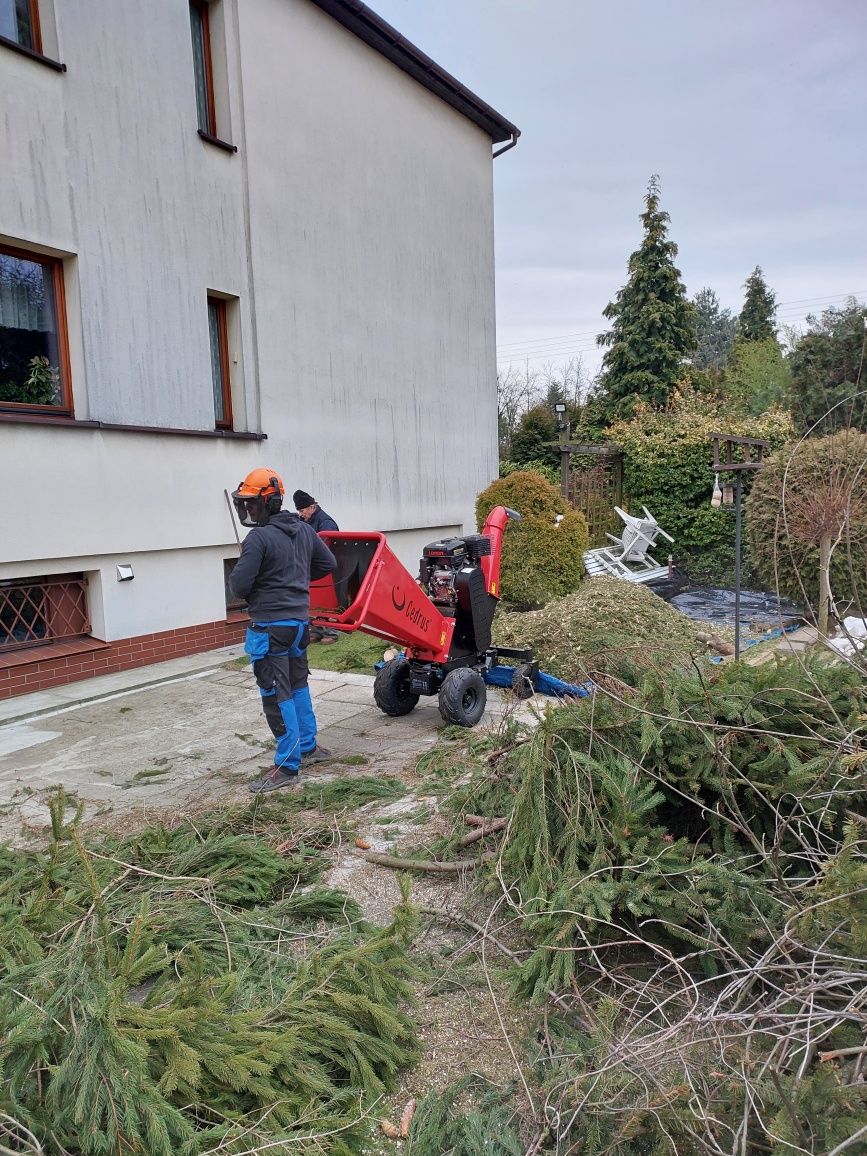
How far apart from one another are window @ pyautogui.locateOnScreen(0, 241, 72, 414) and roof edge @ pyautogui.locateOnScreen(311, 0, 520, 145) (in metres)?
5.38

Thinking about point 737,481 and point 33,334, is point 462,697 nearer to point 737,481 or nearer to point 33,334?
point 737,481

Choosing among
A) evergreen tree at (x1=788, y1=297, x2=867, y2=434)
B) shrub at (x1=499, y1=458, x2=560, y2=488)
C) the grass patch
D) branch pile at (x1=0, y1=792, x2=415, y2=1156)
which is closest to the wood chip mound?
the grass patch

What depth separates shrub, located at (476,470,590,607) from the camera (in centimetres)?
1015

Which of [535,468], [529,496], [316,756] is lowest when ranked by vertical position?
[316,756]

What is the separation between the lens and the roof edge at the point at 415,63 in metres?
9.77

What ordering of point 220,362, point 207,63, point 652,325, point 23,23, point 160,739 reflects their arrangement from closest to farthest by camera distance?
point 160,739 < point 23,23 < point 207,63 < point 220,362 < point 652,325

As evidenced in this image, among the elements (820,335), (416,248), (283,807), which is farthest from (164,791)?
(820,335)

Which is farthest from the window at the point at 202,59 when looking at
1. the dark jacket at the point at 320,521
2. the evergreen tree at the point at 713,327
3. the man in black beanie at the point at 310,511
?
the evergreen tree at the point at 713,327

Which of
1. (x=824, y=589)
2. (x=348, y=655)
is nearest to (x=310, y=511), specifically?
(x=348, y=655)

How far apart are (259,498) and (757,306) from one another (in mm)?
42074

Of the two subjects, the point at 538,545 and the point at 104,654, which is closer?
the point at 104,654

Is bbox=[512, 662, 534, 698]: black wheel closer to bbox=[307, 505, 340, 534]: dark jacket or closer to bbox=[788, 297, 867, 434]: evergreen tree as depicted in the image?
bbox=[307, 505, 340, 534]: dark jacket

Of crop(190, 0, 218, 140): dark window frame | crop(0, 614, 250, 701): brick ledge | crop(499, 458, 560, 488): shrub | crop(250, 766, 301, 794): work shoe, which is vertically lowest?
crop(250, 766, 301, 794): work shoe

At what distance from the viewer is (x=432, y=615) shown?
526cm
